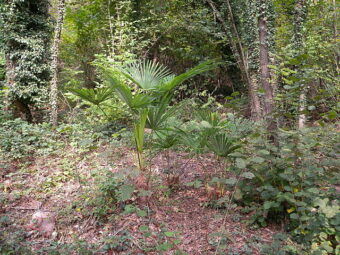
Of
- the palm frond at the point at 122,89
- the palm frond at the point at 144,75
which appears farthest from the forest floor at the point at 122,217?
the palm frond at the point at 144,75

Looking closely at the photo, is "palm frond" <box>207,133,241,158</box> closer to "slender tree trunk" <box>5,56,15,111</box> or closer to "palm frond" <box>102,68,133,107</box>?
"palm frond" <box>102,68,133,107</box>

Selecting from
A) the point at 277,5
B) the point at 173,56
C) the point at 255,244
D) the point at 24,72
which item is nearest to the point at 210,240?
the point at 255,244

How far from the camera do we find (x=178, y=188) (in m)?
4.02

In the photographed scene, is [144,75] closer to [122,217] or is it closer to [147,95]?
[147,95]

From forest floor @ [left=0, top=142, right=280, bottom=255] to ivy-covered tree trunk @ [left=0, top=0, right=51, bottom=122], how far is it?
147 inches

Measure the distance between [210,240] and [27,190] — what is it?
2.91m

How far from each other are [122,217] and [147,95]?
5.14 feet

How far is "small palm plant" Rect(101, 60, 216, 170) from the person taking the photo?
3.15 m

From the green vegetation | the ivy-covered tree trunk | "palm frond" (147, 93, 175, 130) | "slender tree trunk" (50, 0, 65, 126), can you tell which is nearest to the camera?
the green vegetation

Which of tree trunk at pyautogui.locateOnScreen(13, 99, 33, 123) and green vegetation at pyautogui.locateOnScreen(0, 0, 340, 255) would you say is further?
tree trunk at pyautogui.locateOnScreen(13, 99, 33, 123)

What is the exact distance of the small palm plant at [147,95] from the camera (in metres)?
3.15

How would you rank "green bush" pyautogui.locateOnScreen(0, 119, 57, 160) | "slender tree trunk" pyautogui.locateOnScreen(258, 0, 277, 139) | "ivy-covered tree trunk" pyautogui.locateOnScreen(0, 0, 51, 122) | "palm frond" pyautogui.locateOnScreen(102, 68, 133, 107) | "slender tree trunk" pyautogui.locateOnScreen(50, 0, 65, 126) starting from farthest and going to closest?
"ivy-covered tree trunk" pyautogui.locateOnScreen(0, 0, 51, 122) < "slender tree trunk" pyautogui.locateOnScreen(50, 0, 65, 126) < "green bush" pyautogui.locateOnScreen(0, 119, 57, 160) < "slender tree trunk" pyautogui.locateOnScreen(258, 0, 277, 139) < "palm frond" pyautogui.locateOnScreen(102, 68, 133, 107)

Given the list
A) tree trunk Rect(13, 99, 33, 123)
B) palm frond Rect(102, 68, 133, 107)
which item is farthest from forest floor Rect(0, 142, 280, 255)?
tree trunk Rect(13, 99, 33, 123)

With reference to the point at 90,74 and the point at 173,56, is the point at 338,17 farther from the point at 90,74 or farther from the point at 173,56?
the point at 90,74
